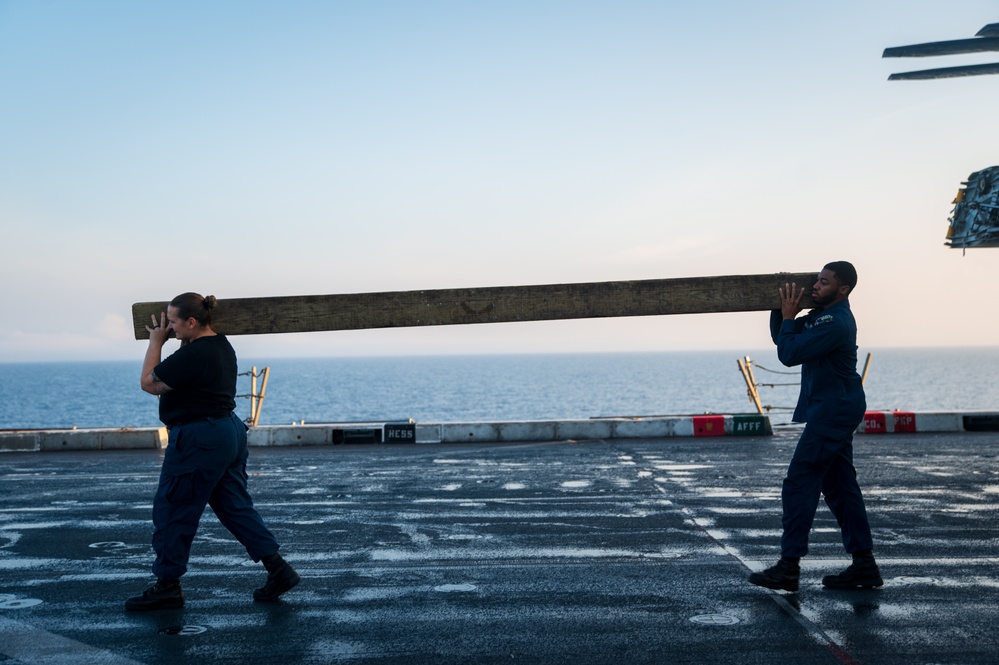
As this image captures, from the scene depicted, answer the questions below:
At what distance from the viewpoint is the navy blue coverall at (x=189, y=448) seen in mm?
5605

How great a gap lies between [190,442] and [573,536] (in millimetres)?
3617

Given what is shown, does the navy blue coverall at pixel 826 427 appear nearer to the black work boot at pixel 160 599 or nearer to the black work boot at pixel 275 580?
the black work boot at pixel 275 580

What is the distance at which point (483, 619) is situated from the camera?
5328mm

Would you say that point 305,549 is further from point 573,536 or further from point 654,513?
point 654,513

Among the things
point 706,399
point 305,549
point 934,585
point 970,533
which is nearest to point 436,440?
point 305,549

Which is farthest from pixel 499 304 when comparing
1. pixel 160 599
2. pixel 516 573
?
pixel 160 599

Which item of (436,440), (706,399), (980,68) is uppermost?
(980,68)

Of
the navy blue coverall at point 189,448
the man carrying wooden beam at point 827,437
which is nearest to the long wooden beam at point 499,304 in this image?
the man carrying wooden beam at point 827,437

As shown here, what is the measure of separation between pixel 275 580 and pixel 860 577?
390 centimetres

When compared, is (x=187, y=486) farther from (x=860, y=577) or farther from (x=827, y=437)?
(x=860, y=577)

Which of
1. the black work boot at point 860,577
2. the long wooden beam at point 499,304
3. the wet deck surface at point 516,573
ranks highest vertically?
the long wooden beam at point 499,304

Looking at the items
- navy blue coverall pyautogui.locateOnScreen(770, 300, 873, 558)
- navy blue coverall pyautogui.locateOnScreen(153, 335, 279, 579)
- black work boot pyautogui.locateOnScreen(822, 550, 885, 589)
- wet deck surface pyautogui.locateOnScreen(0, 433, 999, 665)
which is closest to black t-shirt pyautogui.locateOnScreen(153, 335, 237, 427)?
navy blue coverall pyautogui.locateOnScreen(153, 335, 279, 579)

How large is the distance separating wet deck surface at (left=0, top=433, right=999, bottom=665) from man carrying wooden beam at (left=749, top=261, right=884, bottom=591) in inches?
7.2

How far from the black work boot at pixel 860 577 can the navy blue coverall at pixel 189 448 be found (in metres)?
3.81
